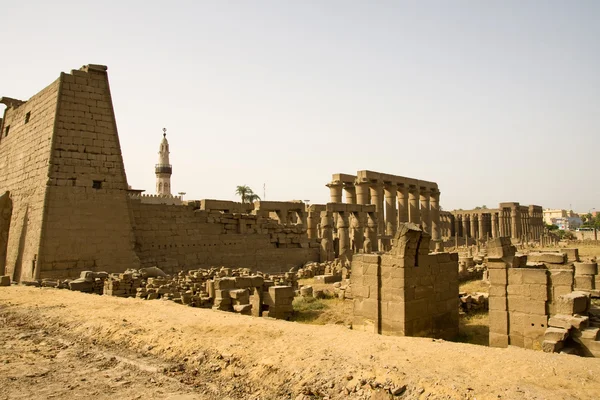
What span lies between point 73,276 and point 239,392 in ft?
39.0

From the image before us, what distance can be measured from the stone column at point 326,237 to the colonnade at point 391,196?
4.21 m

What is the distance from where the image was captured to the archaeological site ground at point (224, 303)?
5992 mm

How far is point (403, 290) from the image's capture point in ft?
29.8

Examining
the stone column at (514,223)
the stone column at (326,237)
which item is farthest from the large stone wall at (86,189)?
the stone column at (514,223)

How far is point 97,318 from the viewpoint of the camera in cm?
955

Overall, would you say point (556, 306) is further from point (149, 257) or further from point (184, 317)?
point (149, 257)

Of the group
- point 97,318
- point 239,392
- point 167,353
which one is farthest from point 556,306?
point 97,318

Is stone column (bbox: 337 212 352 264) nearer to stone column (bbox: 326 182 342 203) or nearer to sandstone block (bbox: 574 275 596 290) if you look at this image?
stone column (bbox: 326 182 342 203)

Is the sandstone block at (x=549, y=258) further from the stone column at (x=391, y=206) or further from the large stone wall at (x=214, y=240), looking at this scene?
the stone column at (x=391, y=206)

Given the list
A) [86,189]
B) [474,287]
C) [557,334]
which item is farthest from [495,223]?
[557,334]

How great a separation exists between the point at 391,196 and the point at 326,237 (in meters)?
11.0

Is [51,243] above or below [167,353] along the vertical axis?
above

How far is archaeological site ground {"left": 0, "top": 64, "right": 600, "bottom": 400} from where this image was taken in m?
5.99

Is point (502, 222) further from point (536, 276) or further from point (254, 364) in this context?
point (254, 364)
